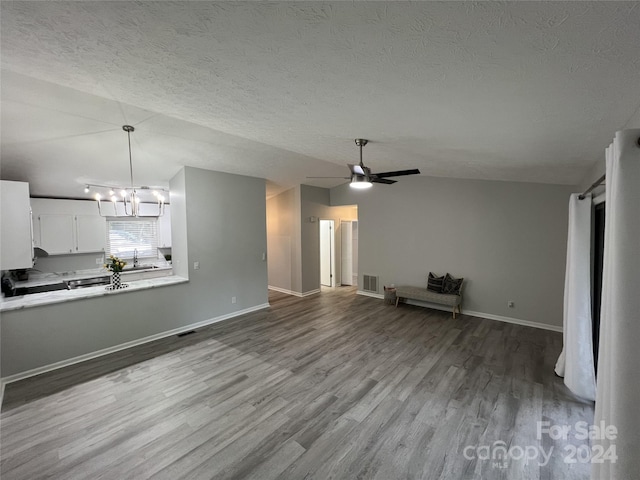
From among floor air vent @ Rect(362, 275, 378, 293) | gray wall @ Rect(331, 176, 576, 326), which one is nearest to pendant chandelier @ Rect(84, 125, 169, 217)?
gray wall @ Rect(331, 176, 576, 326)

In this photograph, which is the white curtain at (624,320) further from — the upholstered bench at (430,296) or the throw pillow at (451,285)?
the throw pillow at (451,285)

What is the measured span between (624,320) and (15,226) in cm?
559

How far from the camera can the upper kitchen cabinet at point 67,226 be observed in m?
4.90

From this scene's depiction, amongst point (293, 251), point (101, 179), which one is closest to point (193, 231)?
point (101, 179)

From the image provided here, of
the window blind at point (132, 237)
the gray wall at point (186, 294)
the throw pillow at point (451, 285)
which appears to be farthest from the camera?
the window blind at point (132, 237)

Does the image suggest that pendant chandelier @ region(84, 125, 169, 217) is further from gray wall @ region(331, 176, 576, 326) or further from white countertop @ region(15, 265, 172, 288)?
gray wall @ region(331, 176, 576, 326)

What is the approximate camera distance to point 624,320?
1.20 metres

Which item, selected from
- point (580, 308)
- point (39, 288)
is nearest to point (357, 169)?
point (580, 308)

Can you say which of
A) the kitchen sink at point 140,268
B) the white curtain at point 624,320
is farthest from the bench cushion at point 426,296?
the kitchen sink at point 140,268

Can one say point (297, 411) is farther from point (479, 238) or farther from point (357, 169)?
point (479, 238)

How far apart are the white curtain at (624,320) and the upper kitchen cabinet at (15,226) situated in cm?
549

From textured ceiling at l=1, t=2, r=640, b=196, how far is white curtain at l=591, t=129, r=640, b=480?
501 millimetres

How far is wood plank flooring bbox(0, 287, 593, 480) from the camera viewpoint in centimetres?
197

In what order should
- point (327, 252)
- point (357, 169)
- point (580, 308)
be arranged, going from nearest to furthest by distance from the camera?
point (580, 308) → point (357, 169) → point (327, 252)
